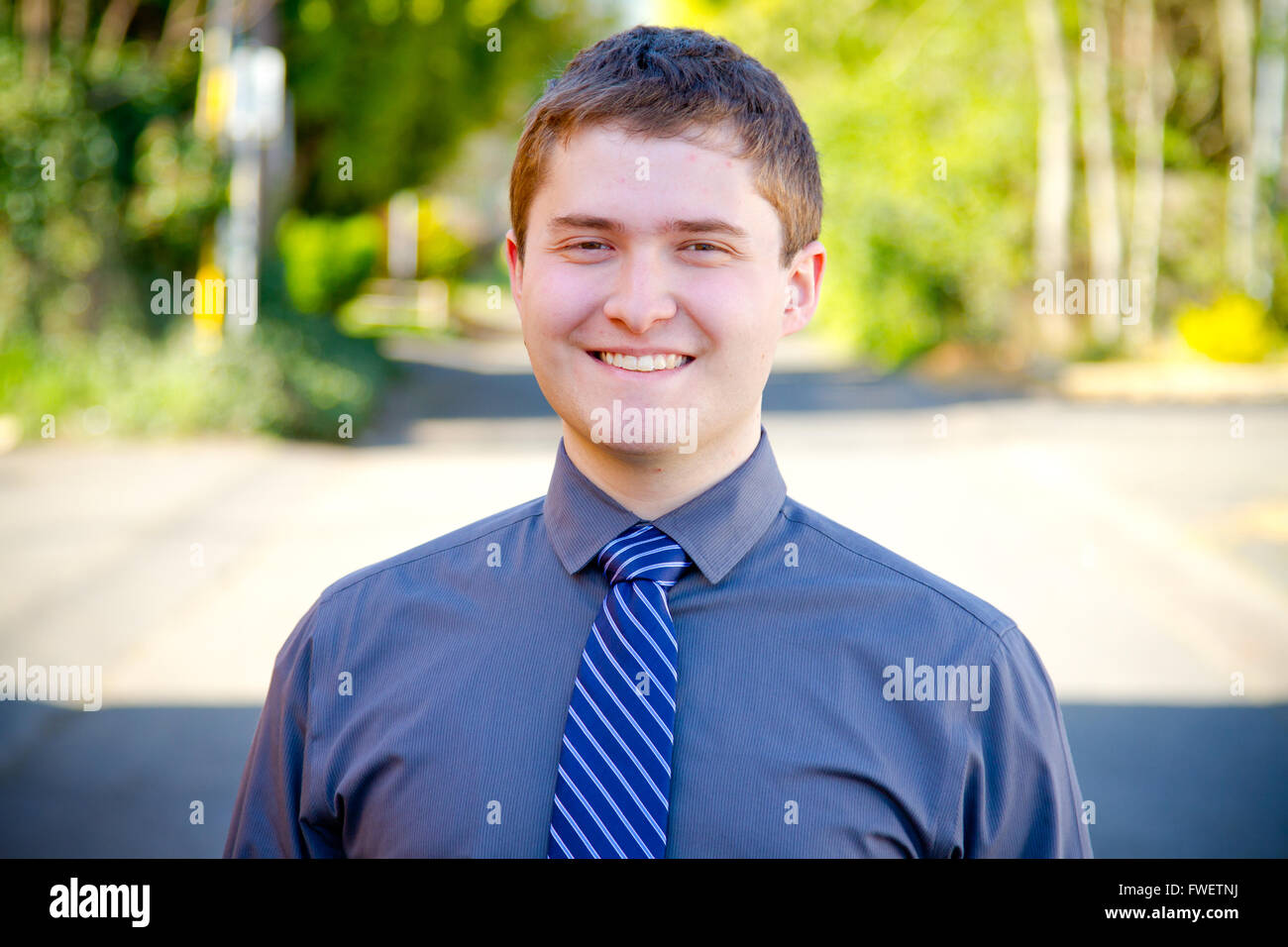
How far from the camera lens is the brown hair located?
1913mm

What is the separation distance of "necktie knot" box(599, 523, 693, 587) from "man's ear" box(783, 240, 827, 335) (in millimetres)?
389

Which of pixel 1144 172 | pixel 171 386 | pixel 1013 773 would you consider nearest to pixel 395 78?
pixel 171 386

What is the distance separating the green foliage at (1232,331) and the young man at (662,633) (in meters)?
19.5

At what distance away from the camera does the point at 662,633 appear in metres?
1.93

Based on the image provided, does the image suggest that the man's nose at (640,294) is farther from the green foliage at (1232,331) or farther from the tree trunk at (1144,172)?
the tree trunk at (1144,172)

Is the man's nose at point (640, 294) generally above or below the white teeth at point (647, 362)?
above

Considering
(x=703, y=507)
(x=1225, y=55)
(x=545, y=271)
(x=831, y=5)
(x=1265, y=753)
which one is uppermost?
(x=831, y=5)

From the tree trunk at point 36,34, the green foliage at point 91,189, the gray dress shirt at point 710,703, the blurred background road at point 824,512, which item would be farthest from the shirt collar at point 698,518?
the tree trunk at point 36,34

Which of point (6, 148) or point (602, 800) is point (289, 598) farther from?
point (6, 148)

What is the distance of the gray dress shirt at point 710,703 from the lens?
1827 millimetres

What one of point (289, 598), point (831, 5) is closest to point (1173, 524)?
point (289, 598)

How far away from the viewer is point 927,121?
23.3 meters

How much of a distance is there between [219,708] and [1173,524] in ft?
23.0

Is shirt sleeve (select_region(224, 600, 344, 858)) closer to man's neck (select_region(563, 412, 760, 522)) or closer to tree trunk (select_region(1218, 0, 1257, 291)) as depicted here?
man's neck (select_region(563, 412, 760, 522))
